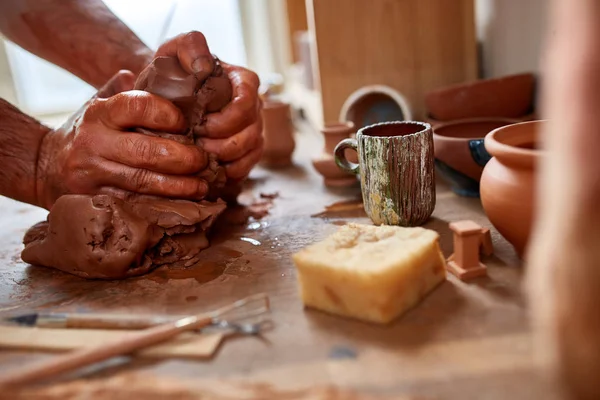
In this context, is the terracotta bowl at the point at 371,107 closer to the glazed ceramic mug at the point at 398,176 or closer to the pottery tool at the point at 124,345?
the glazed ceramic mug at the point at 398,176

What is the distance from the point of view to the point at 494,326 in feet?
3.48

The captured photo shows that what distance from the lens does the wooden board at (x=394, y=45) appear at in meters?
2.56

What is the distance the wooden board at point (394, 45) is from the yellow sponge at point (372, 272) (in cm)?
150

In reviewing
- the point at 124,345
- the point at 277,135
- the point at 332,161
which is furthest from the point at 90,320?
the point at 277,135

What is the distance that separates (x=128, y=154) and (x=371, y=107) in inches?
52.3

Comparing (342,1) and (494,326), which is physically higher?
(342,1)

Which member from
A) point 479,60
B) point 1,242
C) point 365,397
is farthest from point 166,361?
point 479,60

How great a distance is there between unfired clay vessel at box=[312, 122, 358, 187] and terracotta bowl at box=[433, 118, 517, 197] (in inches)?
14.9

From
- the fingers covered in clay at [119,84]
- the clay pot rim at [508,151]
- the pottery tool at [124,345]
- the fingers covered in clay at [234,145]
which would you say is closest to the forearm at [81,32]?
the fingers covered in clay at [119,84]

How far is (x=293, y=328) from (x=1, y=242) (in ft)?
4.52

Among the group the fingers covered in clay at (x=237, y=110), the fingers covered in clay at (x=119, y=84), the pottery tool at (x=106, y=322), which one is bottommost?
the pottery tool at (x=106, y=322)

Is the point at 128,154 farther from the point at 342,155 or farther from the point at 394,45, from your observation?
the point at 394,45

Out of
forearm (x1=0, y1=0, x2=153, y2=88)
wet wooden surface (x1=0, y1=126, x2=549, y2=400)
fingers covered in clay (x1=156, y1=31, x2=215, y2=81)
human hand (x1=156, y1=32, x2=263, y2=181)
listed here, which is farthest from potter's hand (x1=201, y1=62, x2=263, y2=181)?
forearm (x1=0, y1=0, x2=153, y2=88)

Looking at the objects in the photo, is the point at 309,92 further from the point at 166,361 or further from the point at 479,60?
the point at 166,361
